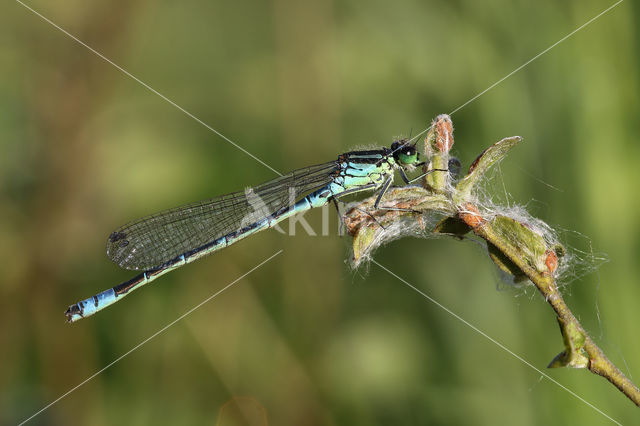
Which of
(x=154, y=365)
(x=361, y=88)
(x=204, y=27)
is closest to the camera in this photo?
(x=154, y=365)

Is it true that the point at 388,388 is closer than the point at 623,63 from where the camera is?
No

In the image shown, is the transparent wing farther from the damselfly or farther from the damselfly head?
the damselfly head

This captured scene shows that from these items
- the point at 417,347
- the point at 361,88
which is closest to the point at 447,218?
the point at 417,347

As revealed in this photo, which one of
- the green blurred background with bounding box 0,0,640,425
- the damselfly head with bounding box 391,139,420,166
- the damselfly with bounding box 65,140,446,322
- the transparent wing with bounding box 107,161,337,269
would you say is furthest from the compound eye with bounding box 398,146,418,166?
the transparent wing with bounding box 107,161,337,269

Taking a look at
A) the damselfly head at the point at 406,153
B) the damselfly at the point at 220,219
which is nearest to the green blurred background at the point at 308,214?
the damselfly at the point at 220,219

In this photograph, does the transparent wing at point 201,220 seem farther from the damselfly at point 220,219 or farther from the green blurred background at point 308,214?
the green blurred background at point 308,214

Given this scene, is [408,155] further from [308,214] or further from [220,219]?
[220,219]

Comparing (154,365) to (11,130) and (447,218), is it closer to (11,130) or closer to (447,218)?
(11,130)

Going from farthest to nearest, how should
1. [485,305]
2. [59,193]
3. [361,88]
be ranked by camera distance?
1. [361,88]
2. [59,193]
3. [485,305]
